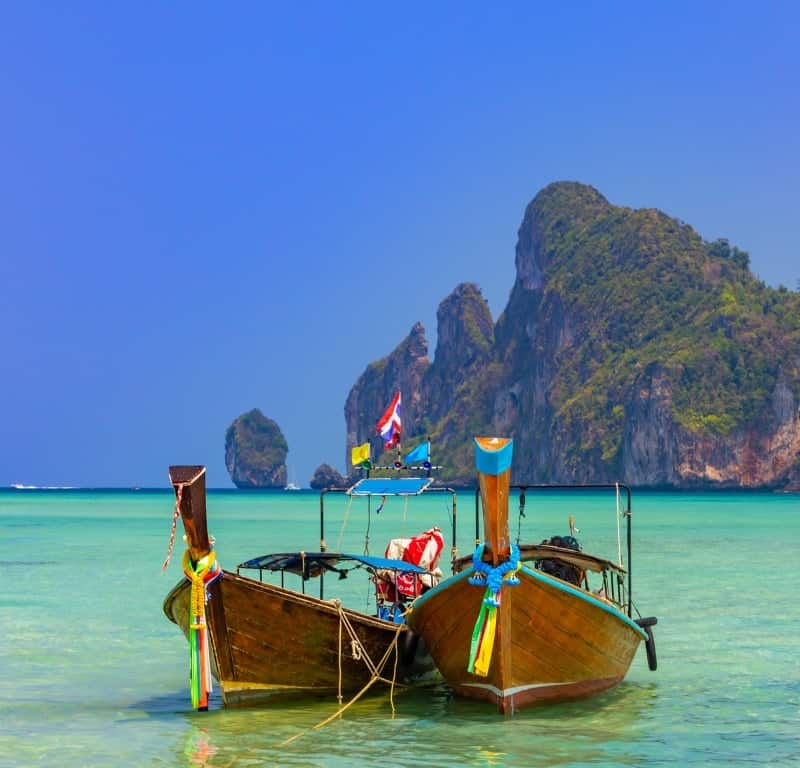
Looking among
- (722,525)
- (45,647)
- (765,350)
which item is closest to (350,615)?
(45,647)

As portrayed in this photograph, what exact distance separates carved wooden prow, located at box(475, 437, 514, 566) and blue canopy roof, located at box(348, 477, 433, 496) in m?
3.74

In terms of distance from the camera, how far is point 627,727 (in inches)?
552

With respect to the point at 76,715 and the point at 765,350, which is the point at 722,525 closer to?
the point at 76,715

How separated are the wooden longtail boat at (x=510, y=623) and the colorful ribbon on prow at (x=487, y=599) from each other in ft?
Result: 0.03

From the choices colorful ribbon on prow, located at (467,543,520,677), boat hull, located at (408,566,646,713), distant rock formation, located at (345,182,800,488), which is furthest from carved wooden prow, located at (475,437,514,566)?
distant rock formation, located at (345,182,800,488)

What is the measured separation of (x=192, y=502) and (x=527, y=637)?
3.74m

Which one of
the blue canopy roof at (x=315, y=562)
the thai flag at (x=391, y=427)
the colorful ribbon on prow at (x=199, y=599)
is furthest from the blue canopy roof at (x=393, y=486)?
the colorful ribbon on prow at (x=199, y=599)

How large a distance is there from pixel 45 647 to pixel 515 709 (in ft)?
33.2

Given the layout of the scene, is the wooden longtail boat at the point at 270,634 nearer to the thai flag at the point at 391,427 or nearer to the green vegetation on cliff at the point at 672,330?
the thai flag at the point at 391,427

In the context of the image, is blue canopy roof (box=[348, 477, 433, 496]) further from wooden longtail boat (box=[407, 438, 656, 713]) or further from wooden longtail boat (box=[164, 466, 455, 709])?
wooden longtail boat (box=[407, 438, 656, 713])

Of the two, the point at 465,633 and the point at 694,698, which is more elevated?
the point at 465,633

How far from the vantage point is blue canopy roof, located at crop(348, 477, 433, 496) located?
16.5 m

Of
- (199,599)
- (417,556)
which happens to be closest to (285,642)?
(199,599)

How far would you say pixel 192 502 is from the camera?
13062 mm
